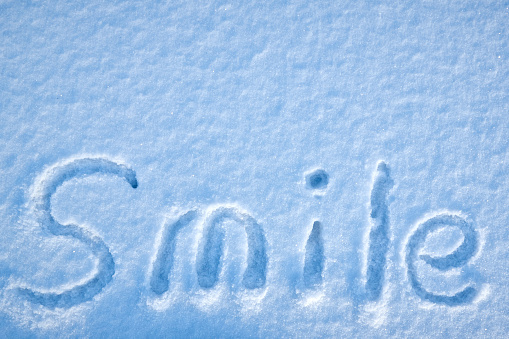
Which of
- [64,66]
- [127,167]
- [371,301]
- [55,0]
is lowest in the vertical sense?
[371,301]

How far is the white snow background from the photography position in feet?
3.42

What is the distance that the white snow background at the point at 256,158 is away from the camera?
104 centimetres

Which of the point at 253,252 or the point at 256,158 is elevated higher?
the point at 256,158

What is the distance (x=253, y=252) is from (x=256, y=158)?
256mm

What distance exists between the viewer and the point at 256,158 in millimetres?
1080

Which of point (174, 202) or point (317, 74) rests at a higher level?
point (317, 74)

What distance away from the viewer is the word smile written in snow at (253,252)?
104cm

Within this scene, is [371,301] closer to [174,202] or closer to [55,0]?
[174,202]

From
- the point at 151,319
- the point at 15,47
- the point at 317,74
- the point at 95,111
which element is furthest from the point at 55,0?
the point at 151,319

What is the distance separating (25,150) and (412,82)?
109 cm

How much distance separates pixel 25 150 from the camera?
1.08 meters

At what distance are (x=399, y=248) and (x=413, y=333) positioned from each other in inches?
9.1

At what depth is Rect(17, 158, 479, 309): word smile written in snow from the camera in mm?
1042

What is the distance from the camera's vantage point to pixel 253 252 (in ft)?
3.45
